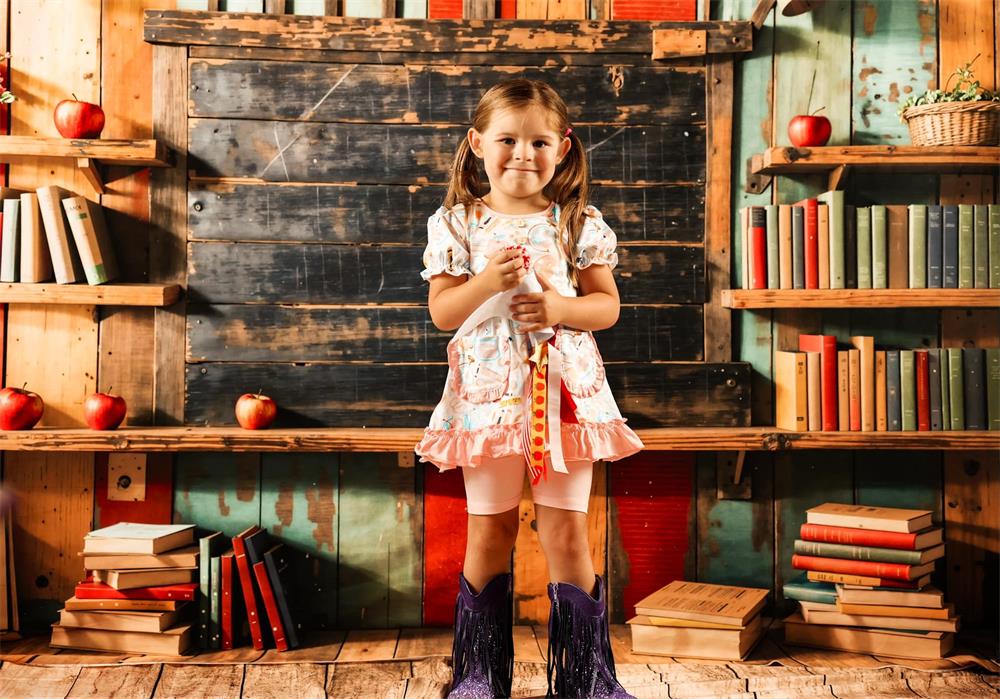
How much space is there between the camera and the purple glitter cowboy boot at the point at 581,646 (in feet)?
5.29

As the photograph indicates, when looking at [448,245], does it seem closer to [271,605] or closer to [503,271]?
[503,271]

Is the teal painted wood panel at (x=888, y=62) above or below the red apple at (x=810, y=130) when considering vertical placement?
above

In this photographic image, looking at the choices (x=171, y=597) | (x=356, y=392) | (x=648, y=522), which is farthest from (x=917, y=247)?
(x=171, y=597)

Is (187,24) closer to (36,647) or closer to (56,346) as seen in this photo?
(56,346)

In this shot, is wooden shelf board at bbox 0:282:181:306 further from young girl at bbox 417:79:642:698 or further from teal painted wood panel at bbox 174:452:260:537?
young girl at bbox 417:79:642:698

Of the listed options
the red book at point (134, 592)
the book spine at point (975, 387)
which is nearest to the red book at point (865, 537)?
the book spine at point (975, 387)

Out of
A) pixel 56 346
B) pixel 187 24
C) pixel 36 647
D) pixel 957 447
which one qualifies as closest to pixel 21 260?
pixel 56 346

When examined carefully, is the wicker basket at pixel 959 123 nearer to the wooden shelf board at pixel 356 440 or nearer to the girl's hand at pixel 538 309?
the wooden shelf board at pixel 356 440

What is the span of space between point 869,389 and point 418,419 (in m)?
1.21

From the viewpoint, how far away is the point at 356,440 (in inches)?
89.4

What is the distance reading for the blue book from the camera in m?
2.33

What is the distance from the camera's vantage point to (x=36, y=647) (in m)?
2.24

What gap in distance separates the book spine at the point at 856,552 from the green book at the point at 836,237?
675 mm

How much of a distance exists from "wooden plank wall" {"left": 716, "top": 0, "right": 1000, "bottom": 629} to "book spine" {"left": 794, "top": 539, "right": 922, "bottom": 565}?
8.2 inches
